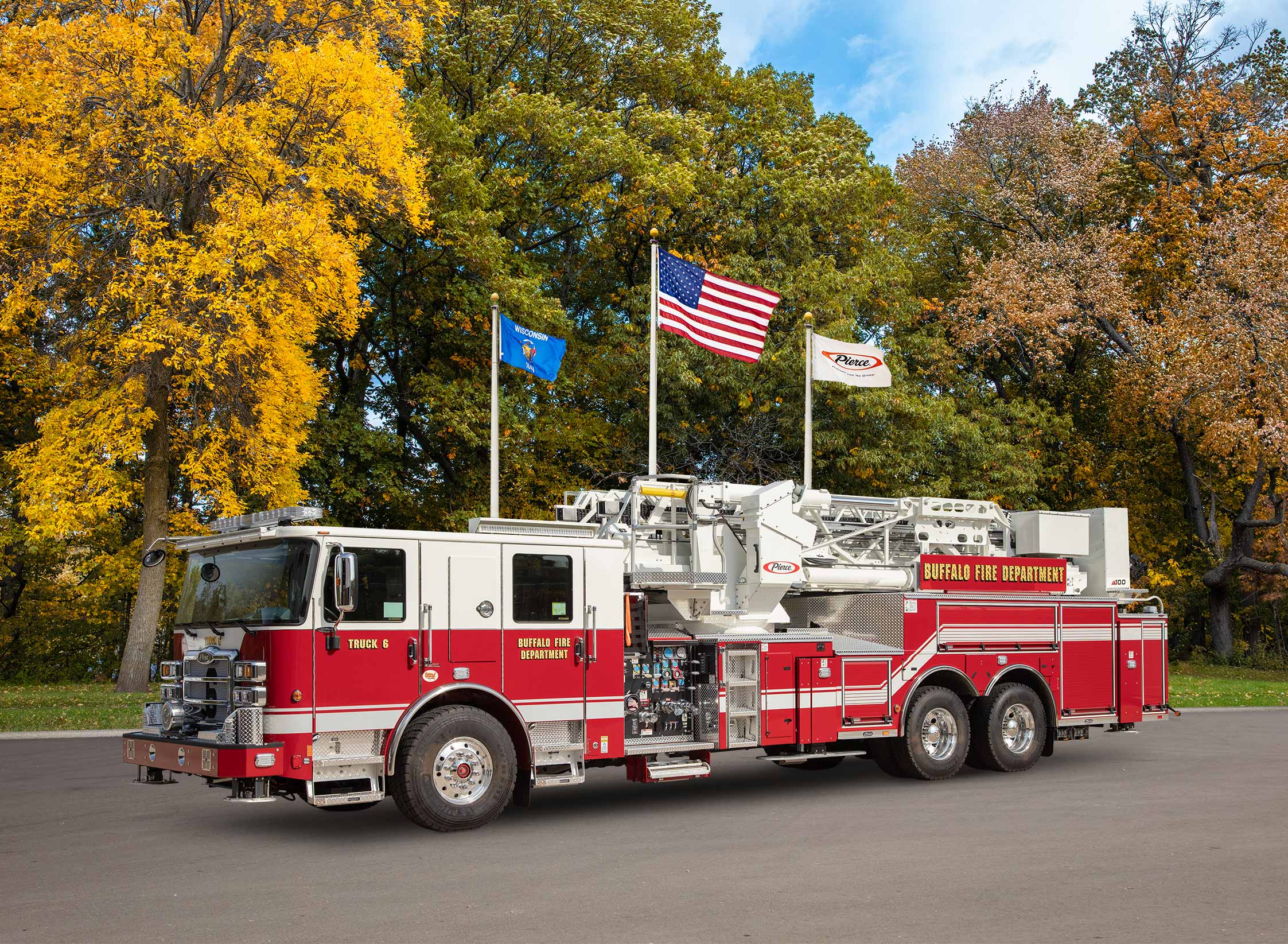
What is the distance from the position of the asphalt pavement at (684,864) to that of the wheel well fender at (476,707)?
649 mm

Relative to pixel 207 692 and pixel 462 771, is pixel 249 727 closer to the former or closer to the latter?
pixel 207 692

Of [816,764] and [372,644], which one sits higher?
[372,644]

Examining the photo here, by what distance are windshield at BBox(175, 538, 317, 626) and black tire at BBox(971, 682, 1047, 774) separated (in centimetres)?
804

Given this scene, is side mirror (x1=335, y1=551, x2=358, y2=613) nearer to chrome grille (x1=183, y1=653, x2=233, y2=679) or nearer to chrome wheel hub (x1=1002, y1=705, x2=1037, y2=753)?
chrome grille (x1=183, y1=653, x2=233, y2=679)

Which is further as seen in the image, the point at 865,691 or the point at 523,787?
the point at 865,691

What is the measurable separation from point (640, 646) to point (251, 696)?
3.68 m

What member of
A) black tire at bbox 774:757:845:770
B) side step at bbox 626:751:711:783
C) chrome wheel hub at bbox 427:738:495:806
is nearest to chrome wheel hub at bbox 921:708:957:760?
black tire at bbox 774:757:845:770

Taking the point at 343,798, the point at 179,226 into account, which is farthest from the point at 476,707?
the point at 179,226

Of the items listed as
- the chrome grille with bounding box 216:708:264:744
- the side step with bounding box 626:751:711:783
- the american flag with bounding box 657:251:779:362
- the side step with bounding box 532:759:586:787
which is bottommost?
the side step with bounding box 626:751:711:783

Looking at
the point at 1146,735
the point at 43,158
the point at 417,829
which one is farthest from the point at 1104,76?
the point at 417,829

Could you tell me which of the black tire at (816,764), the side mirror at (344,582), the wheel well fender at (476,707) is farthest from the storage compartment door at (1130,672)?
the side mirror at (344,582)

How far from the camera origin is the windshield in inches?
388

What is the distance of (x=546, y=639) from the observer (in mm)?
10891

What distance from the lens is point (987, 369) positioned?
41.8 metres
